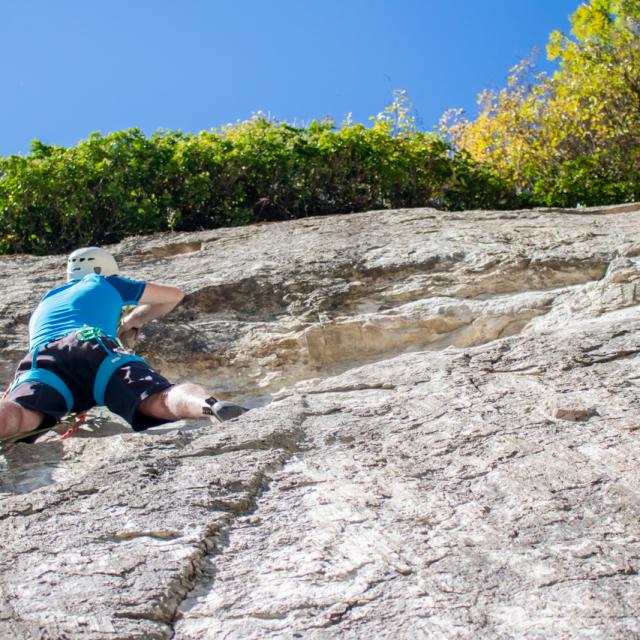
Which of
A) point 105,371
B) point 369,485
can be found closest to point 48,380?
point 105,371

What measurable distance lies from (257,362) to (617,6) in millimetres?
13109

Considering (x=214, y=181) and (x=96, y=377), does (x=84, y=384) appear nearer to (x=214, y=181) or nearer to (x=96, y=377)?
(x=96, y=377)

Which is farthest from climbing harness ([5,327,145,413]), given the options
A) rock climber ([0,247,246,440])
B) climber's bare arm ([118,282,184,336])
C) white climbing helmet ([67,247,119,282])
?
white climbing helmet ([67,247,119,282])

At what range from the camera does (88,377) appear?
4762mm

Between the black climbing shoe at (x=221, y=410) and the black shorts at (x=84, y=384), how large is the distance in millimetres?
383

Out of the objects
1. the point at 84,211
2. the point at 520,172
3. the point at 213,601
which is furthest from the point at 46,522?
the point at 520,172

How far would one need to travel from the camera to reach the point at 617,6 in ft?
51.0

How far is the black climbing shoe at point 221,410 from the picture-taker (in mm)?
4285

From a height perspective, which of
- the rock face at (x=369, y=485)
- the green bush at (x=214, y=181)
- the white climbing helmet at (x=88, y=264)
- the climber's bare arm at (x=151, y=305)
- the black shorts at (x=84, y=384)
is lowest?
the rock face at (x=369, y=485)

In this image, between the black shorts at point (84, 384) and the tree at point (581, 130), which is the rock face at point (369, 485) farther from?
the tree at point (581, 130)

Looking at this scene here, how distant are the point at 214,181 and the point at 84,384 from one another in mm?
4318

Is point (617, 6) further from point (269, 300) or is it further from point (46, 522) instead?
point (46, 522)

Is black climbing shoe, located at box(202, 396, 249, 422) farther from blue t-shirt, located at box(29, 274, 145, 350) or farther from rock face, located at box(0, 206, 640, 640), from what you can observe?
blue t-shirt, located at box(29, 274, 145, 350)

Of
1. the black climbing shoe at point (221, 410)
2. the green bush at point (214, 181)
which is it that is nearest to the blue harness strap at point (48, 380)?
the black climbing shoe at point (221, 410)
